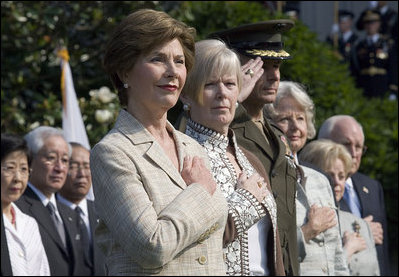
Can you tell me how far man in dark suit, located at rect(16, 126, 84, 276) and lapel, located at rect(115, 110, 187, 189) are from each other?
3378mm

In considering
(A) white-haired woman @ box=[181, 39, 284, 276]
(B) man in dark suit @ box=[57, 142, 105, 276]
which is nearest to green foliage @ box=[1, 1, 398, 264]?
(B) man in dark suit @ box=[57, 142, 105, 276]

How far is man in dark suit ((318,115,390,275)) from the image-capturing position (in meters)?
7.39

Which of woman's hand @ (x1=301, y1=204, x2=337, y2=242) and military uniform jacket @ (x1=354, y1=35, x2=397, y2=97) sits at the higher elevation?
woman's hand @ (x1=301, y1=204, x2=337, y2=242)

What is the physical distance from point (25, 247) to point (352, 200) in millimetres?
2728

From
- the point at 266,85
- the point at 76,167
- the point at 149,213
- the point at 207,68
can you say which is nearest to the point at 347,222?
the point at 266,85

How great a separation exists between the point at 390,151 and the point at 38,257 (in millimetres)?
4315

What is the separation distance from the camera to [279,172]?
4.62m

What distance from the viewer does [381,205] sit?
24.8 ft

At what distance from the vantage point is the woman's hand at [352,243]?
20.9ft

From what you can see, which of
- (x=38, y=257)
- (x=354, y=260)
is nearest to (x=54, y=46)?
(x=38, y=257)

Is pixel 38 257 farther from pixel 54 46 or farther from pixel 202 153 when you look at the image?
pixel 54 46

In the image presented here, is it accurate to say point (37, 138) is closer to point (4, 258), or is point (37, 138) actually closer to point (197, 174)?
point (4, 258)

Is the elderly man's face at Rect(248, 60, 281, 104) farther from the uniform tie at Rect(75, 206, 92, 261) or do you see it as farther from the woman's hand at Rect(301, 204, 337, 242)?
the uniform tie at Rect(75, 206, 92, 261)

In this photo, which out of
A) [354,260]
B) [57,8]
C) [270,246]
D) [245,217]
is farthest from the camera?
[57,8]
